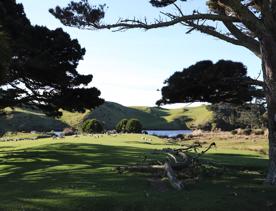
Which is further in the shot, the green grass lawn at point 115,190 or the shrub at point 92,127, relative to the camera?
the shrub at point 92,127

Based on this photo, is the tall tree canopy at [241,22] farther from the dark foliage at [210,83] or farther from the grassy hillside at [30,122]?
the grassy hillside at [30,122]

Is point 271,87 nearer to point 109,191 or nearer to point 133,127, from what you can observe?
point 109,191

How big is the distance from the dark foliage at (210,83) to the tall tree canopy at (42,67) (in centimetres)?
1242

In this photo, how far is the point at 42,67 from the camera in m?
29.9

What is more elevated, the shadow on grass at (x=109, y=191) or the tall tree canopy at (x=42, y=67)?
the tall tree canopy at (x=42, y=67)

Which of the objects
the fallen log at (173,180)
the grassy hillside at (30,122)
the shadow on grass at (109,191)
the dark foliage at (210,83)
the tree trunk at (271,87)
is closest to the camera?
the shadow on grass at (109,191)

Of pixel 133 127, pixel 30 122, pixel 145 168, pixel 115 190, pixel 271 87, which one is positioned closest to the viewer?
pixel 115 190

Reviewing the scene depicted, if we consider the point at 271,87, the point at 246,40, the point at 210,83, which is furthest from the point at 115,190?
the point at 246,40

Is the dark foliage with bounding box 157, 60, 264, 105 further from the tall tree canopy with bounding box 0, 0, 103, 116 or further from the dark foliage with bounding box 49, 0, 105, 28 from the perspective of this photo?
the tall tree canopy with bounding box 0, 0, 103, 116

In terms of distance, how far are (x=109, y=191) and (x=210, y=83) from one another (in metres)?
5.80

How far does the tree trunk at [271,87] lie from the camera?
17.2 m

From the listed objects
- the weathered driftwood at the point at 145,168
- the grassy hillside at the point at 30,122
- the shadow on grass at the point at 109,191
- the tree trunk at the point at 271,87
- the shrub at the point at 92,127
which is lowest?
the shadow on grass at the point at 109,191

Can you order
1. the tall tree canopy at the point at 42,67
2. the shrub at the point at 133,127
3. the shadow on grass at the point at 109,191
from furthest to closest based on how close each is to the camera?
1. the shrub at the point at 133,127
2. the tall tree canopy at the point at 42,67
3. the shadow on grass at the point at 109,191

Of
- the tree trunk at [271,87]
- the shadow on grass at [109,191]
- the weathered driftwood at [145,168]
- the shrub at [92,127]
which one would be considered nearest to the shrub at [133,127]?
the shrub at [92,127]
